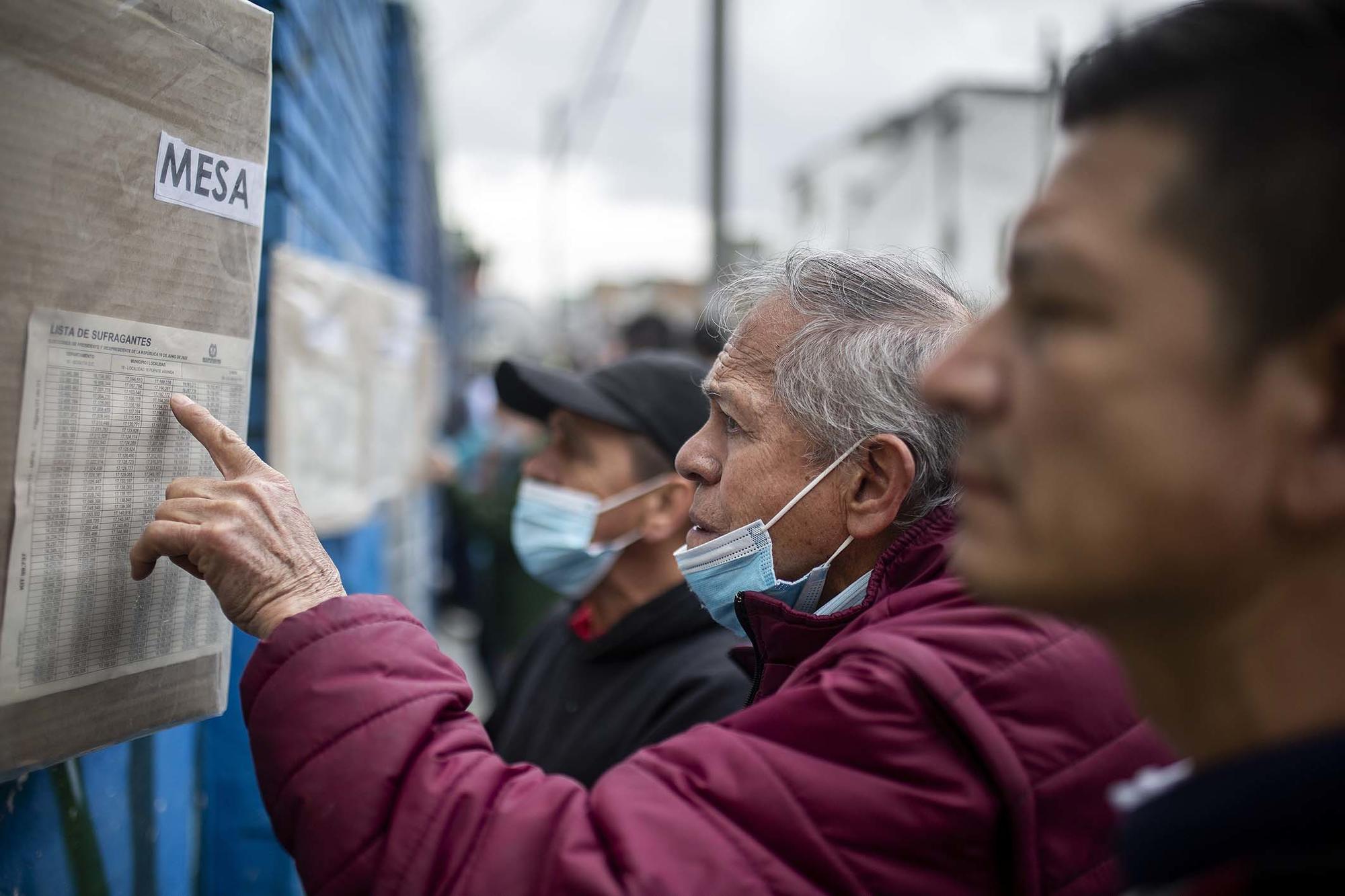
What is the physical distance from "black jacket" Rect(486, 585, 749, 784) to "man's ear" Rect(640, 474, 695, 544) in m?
0.27

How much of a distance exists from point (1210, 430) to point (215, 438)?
117 centimetres

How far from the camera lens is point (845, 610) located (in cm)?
145

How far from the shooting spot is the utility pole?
25.0 ft

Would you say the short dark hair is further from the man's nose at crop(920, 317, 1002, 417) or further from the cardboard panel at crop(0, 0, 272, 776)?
the cardboard panel at crop(0, 0, 272, 776)

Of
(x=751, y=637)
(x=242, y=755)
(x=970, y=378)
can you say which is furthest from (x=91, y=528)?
(x=242, y=755)

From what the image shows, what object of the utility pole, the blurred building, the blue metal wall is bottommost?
the blue metal wall

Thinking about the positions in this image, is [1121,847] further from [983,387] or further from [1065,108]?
[1065,108]

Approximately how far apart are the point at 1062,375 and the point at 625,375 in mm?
2054

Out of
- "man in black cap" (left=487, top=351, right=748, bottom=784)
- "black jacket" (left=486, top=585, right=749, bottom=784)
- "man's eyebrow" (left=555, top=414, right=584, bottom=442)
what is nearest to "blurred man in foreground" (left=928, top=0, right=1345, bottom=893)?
"black jacket" (left=486, top=585, right=749, bottom=784)

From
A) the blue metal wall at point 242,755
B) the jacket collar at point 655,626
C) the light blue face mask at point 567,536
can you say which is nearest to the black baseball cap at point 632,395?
the light blue face mask at point 567,536

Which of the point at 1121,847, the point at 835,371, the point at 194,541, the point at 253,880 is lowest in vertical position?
the point at 253,880

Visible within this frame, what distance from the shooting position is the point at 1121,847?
781mm

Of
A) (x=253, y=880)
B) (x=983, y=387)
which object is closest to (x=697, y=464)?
(x=983, y=387)

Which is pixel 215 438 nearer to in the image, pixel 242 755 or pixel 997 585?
pixel 997 585
